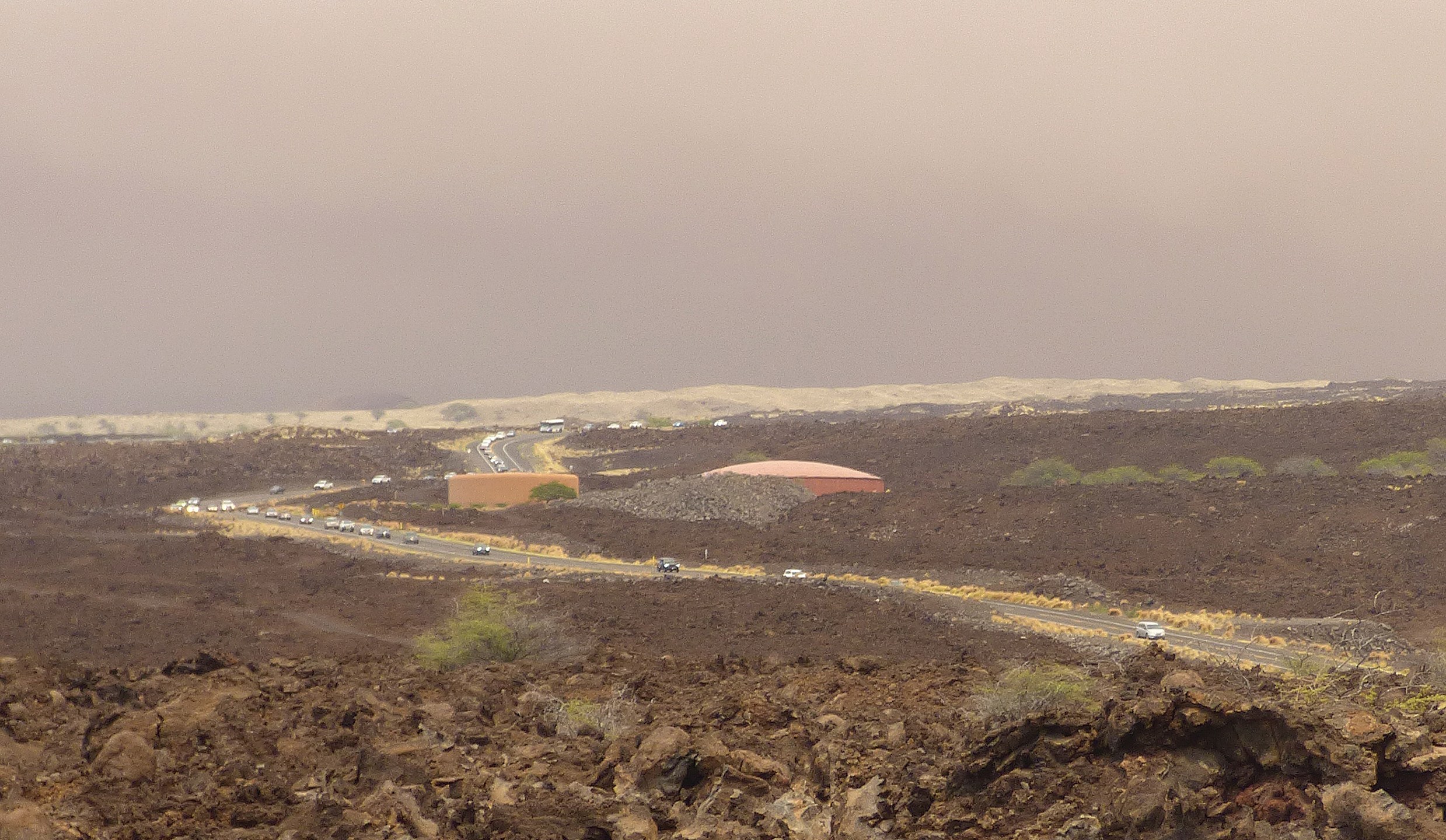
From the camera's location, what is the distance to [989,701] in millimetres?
14148

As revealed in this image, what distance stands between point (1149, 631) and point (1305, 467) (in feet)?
184

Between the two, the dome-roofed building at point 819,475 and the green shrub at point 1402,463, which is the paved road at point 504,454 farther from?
the green shrub at point 1402,463

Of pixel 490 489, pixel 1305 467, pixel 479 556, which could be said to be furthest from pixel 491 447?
A: pixel 1305 467

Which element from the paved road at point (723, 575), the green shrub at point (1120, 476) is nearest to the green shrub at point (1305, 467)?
the green shrub at point (1120, 476)

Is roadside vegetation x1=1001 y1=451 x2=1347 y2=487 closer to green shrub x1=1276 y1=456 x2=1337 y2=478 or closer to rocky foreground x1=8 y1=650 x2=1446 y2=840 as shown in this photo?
green shrub x1=1276 y1=456 x2=1337 y2=478

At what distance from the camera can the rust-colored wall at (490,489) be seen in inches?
3543

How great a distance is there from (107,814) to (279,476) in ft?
356

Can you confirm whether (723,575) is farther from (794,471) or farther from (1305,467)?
(1305,467)

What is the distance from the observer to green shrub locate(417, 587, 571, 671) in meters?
30.2

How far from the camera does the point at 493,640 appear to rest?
3061 centimetres

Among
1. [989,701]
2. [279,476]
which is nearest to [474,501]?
[279,476]

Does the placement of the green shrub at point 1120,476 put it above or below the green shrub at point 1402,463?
below

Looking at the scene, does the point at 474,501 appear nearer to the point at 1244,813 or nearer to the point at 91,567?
the point at 91,567

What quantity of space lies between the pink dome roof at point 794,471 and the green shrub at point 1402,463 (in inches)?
1417
